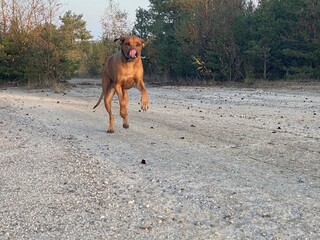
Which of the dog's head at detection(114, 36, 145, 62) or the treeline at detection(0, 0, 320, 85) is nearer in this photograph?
the dog's head at detection(114, 36, 145, 62)

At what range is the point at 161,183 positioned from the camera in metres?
4.75

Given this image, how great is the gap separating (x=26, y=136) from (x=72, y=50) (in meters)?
26.9

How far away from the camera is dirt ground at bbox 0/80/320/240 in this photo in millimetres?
3471

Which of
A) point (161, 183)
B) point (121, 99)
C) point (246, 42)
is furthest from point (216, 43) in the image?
point (161, 183)

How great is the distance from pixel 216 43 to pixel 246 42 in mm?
2273

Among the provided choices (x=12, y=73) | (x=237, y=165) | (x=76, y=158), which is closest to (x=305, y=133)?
(x=237, y=165)

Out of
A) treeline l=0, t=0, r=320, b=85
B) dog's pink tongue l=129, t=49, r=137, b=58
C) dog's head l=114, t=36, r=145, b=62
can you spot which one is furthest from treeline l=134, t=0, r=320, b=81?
dog's pink tongue l=129, t=49, r=137, b=58

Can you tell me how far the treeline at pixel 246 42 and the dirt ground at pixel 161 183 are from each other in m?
21.2

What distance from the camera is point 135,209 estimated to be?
3916 mm

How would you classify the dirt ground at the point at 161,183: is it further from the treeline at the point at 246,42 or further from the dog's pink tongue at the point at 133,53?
the treeline at the point at 246,42

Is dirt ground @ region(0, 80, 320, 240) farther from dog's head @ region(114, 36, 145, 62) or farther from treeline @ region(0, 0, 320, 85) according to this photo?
treeline @ region(0, 0, 320, 85)

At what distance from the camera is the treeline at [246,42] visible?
28.3 meters

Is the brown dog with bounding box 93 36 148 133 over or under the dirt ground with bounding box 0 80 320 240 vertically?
over

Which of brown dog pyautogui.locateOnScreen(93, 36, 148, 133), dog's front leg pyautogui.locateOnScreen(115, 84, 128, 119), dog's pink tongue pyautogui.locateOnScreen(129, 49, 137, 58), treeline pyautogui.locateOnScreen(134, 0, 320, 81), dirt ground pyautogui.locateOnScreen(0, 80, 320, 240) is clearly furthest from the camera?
treeline pyautogui.locateOnScreen(134, 0, 320, 81)
